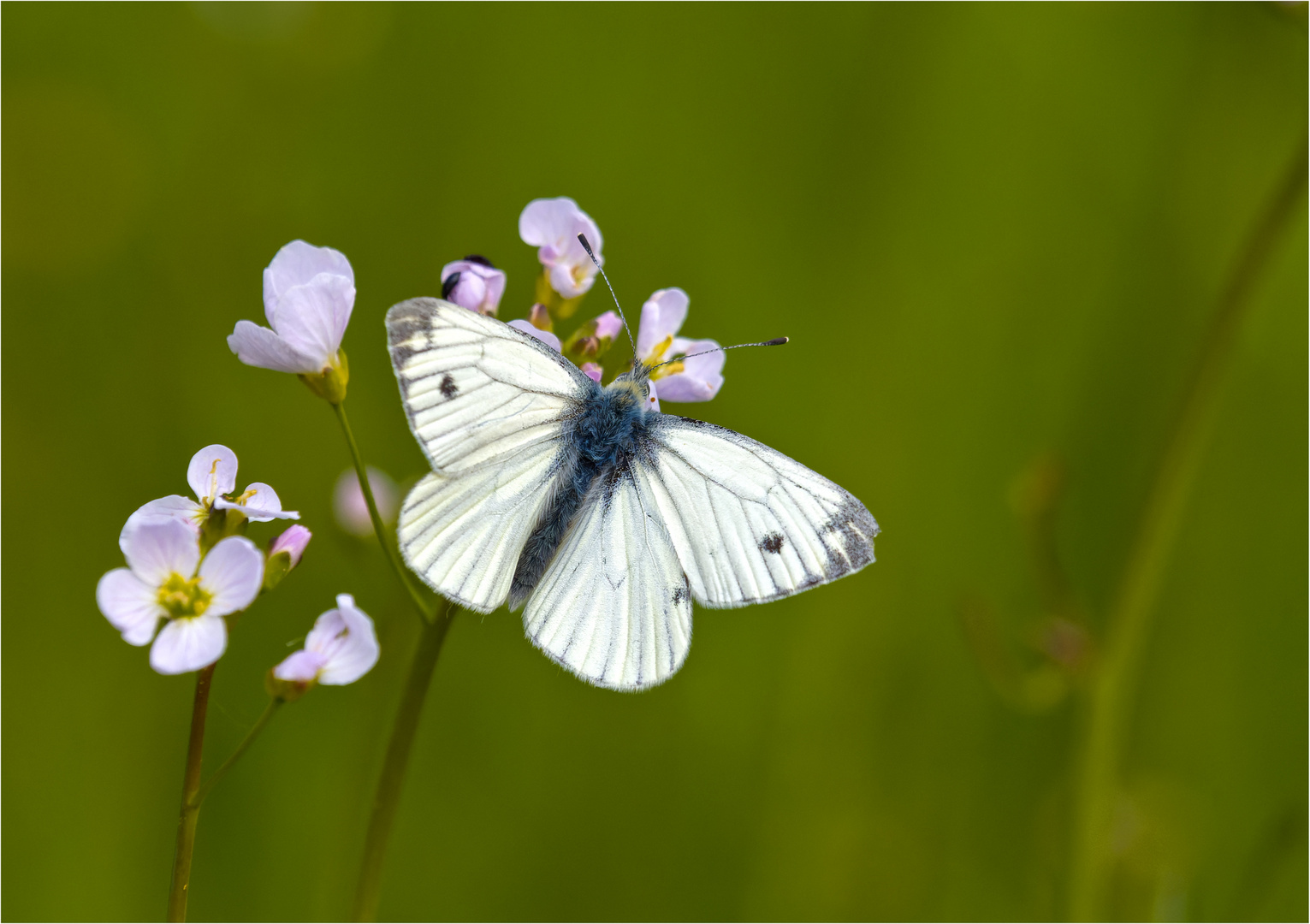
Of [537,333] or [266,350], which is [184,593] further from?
[537,333]

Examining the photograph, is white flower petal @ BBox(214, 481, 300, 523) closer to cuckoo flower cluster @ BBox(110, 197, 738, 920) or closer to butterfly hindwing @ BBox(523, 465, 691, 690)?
cuckoo flower cluster @ BBox(110, 197, 738, 920)

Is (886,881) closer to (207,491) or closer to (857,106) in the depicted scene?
(207,491)

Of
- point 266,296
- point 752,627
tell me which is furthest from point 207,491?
point 752,627

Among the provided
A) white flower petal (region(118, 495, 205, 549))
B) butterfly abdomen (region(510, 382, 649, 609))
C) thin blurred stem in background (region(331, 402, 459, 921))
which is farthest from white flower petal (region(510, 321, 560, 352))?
white flower petal (region(118, 495, 205, 549))

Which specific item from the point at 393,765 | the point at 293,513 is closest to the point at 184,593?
the point at 293,513

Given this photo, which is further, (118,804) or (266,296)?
(118,804)
